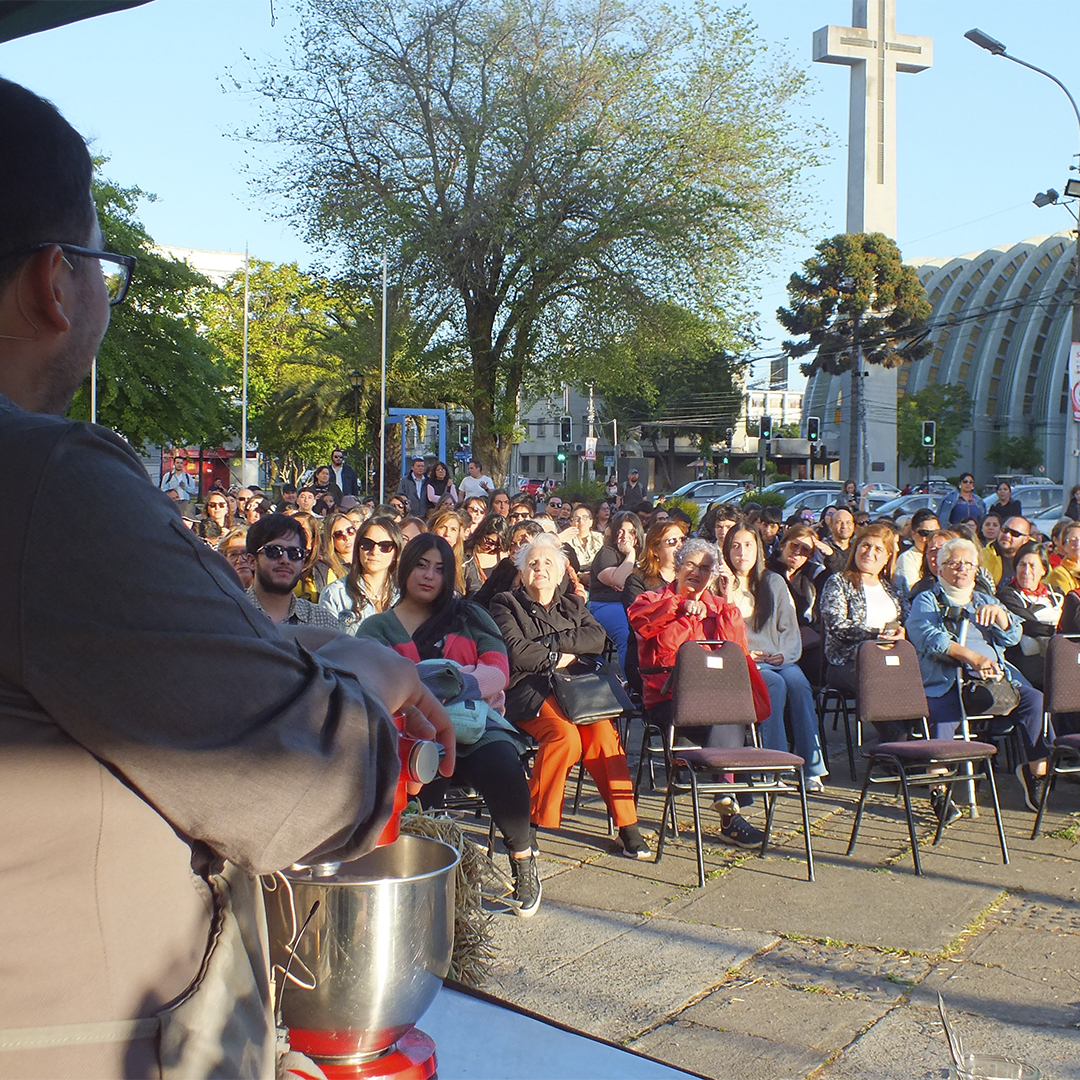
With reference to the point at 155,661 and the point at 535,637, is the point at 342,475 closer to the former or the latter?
the point at 535,637

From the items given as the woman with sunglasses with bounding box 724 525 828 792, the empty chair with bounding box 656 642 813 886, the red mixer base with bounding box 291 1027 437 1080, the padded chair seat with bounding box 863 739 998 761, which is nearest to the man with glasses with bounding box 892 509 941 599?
the woman with sunglasses with bounding box 724 525 828 792

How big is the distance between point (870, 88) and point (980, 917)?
66738 millimetres

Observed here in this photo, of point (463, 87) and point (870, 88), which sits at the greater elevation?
point (870, 88)

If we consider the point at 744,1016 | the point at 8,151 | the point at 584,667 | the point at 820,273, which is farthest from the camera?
the point at 820,273

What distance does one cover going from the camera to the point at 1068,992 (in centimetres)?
440

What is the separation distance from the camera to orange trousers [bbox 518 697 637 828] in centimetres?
630

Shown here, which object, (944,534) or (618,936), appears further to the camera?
(944,534)

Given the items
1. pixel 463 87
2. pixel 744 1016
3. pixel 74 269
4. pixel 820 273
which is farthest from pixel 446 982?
pixel 820 273

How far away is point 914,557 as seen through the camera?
10.1m

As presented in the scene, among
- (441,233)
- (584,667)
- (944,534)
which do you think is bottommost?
(584,667)

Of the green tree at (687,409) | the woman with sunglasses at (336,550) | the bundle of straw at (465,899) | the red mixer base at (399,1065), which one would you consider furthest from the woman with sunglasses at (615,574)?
the green tree at (687,409)

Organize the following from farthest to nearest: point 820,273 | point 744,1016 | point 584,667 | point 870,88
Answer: point 870,88
point 820,273
point 584,667
point 744,1016

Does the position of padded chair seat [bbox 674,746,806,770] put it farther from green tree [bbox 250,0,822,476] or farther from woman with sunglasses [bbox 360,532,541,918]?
green tree [bbox 250,0,822,476]

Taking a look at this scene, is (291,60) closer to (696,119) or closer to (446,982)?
(696,119)
